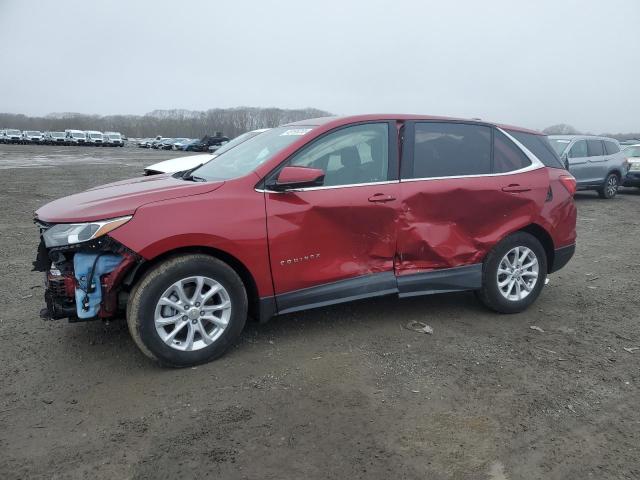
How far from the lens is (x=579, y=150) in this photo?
1417 centimetres

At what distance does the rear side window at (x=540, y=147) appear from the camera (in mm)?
4914

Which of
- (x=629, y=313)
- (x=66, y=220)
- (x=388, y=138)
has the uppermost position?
(x=388, y=138)

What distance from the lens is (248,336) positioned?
4.14m

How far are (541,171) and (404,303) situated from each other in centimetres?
181

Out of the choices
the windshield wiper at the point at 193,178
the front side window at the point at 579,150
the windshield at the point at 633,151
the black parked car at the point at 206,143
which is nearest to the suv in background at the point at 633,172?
the windshield at the point at 633,151

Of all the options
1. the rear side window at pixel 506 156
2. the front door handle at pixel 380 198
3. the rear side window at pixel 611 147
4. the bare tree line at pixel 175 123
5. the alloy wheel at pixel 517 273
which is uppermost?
the bare tree line at pixel 175 123

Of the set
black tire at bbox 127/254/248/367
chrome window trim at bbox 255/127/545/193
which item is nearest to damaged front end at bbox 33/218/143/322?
black tire at bbox 127/254/248/367

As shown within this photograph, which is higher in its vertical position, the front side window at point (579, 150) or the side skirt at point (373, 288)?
the front side window at point (579, 150)

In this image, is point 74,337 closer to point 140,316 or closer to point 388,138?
point 140,316

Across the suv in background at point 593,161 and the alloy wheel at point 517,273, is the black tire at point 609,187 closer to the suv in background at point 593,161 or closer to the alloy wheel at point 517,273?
the suv in background at point 593,161

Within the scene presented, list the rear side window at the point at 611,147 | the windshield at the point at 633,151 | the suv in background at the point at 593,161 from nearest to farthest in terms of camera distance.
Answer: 1. the suv in background at the point at 593,161
2. the rear side window at the point at 611,147
3. the windshield at the point at 633,151

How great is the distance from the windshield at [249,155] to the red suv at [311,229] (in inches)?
0.8

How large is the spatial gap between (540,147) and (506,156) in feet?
1.70

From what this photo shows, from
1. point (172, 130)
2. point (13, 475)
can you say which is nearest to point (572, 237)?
point (13, 475)
